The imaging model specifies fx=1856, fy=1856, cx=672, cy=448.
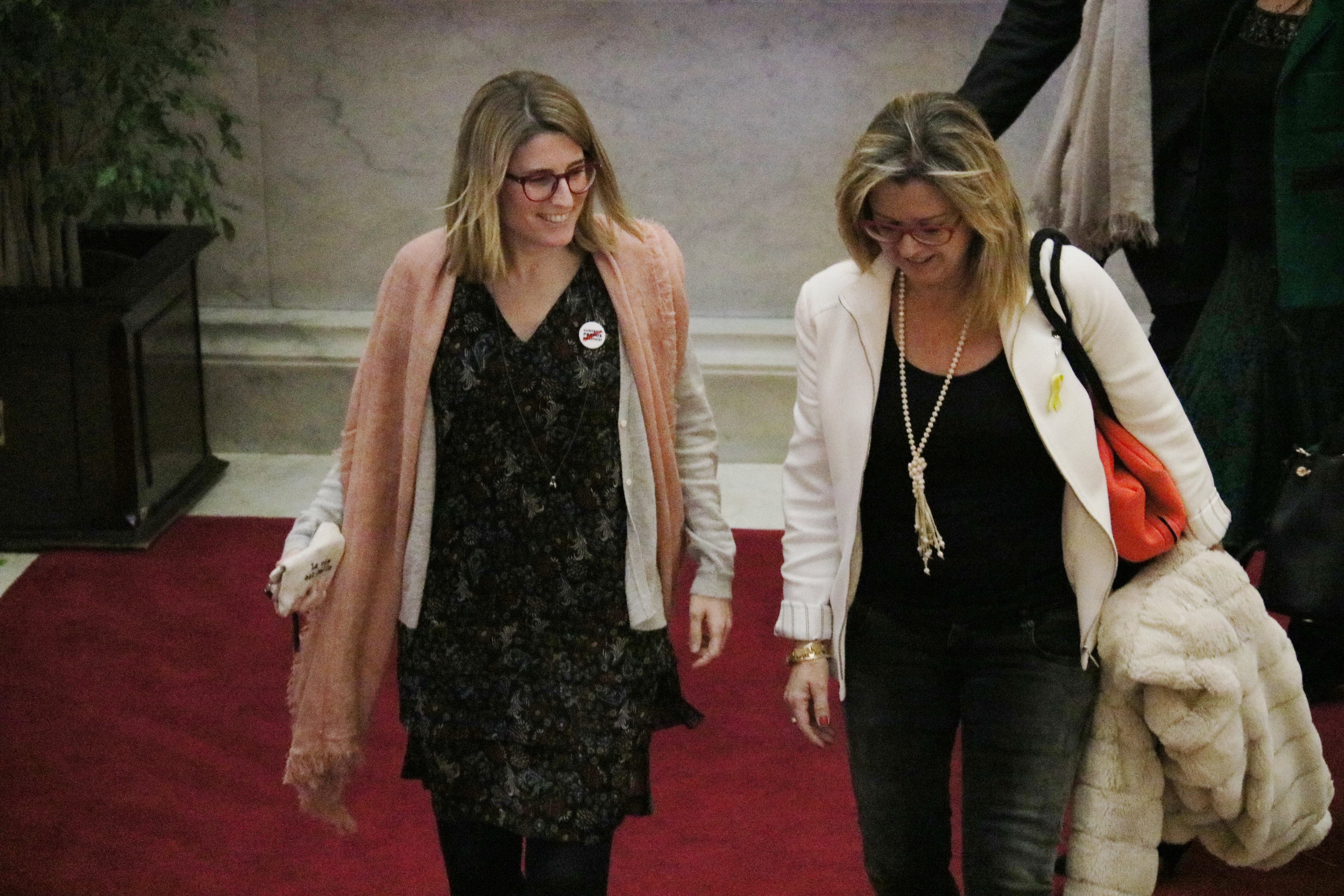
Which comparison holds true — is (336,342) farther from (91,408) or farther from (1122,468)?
(1122,468)

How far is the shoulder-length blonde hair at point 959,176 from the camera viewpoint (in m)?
2.83

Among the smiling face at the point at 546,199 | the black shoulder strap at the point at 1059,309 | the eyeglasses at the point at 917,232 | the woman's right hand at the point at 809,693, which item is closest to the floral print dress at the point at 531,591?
the smiling face at the point at 546,199

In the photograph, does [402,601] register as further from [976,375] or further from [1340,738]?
[1340,738]

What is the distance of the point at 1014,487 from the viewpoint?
298 cm

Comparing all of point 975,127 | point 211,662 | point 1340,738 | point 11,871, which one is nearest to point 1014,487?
point 975,127

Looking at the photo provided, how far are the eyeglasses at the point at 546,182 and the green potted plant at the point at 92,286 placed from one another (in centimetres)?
278

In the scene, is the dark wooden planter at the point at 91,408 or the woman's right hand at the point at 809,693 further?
the dark wooden planter at the point at 91,408

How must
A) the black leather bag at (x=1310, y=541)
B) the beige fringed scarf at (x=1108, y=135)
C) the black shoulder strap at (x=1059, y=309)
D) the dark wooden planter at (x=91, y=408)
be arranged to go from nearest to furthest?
the black shoulder strap at (x=1059, y=309) → the black leather bag at (x=1310, y=541) → the beige fringed scarf at (x=1108, y=135) → the dark wooden planter at (x=91, y=408)

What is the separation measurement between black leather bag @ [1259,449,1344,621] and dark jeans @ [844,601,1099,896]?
77 centimetres

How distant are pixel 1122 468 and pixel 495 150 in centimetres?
115

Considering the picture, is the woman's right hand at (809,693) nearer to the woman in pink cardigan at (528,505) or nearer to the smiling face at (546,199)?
the woman in pink cardigan at (528,505)

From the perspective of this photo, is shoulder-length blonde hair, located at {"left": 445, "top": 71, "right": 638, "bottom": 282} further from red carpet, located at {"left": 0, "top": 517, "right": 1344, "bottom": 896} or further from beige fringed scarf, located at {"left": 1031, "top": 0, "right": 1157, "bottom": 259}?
red carpet, located at {"left": 0, "top": 517, "right": 1344, "bottom": 896}

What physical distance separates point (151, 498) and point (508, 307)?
3.26 metres

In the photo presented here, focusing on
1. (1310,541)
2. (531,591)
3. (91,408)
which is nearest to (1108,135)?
(1310,541)
